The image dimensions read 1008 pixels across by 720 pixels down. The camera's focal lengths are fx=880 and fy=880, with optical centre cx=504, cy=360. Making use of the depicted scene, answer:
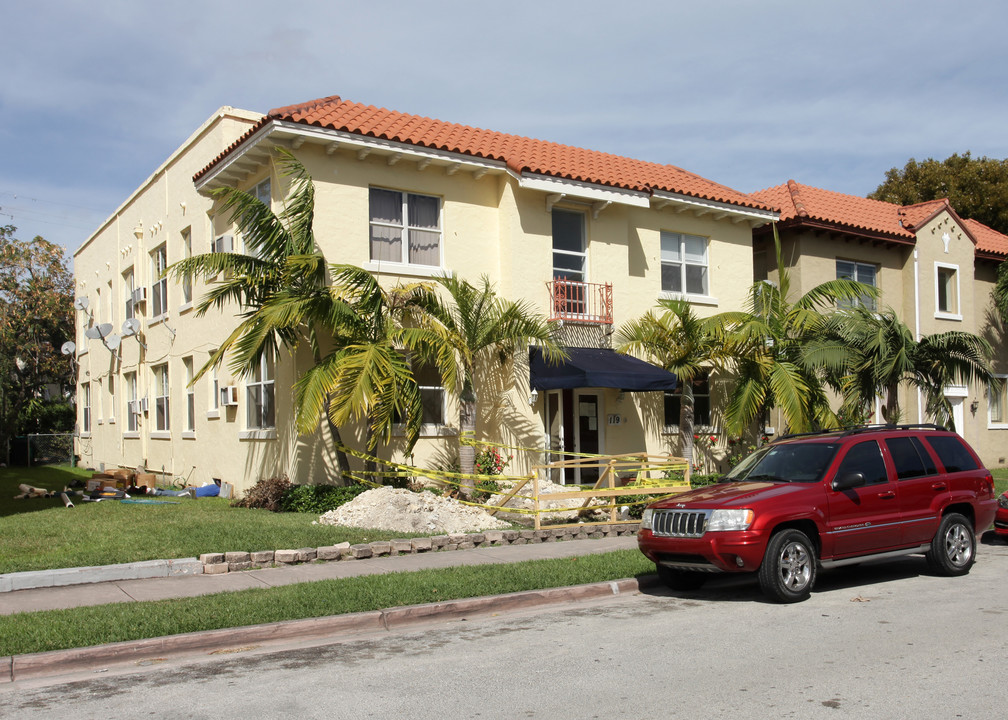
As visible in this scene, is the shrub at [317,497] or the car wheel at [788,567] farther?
the shrub at [317,497]

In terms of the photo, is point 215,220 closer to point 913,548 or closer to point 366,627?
point 366,627

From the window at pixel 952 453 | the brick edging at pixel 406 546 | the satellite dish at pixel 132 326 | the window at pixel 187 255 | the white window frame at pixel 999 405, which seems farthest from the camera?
the white window frame at pixel 999 405

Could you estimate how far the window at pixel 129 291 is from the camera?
82.0 ft

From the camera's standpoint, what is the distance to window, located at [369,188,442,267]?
1638 centimetres

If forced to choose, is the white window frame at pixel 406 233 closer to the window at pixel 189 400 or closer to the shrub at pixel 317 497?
the shrub at pixel 317 497

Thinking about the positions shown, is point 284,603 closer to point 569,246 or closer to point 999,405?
point 569,246

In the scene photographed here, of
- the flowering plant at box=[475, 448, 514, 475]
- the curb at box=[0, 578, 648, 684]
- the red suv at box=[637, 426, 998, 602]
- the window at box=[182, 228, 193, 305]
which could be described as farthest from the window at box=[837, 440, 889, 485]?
the window at box=[182, 228, 193, 305]

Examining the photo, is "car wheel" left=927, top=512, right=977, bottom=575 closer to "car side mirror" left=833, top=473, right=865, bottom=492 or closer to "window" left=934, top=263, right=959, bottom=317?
"car side mirror" left=833, top=473, right=865, bottom=492

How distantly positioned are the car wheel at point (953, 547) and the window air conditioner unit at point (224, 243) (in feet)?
45.0

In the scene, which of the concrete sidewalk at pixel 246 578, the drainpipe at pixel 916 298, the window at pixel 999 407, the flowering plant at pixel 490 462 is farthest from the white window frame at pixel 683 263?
the window at pixel 999 407

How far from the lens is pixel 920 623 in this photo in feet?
25.8

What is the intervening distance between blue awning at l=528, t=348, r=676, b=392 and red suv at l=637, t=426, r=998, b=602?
17.5ft

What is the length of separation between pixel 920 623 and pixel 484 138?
13.7 metres

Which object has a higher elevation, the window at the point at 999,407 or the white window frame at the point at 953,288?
the white window frame at the point at 953,288
